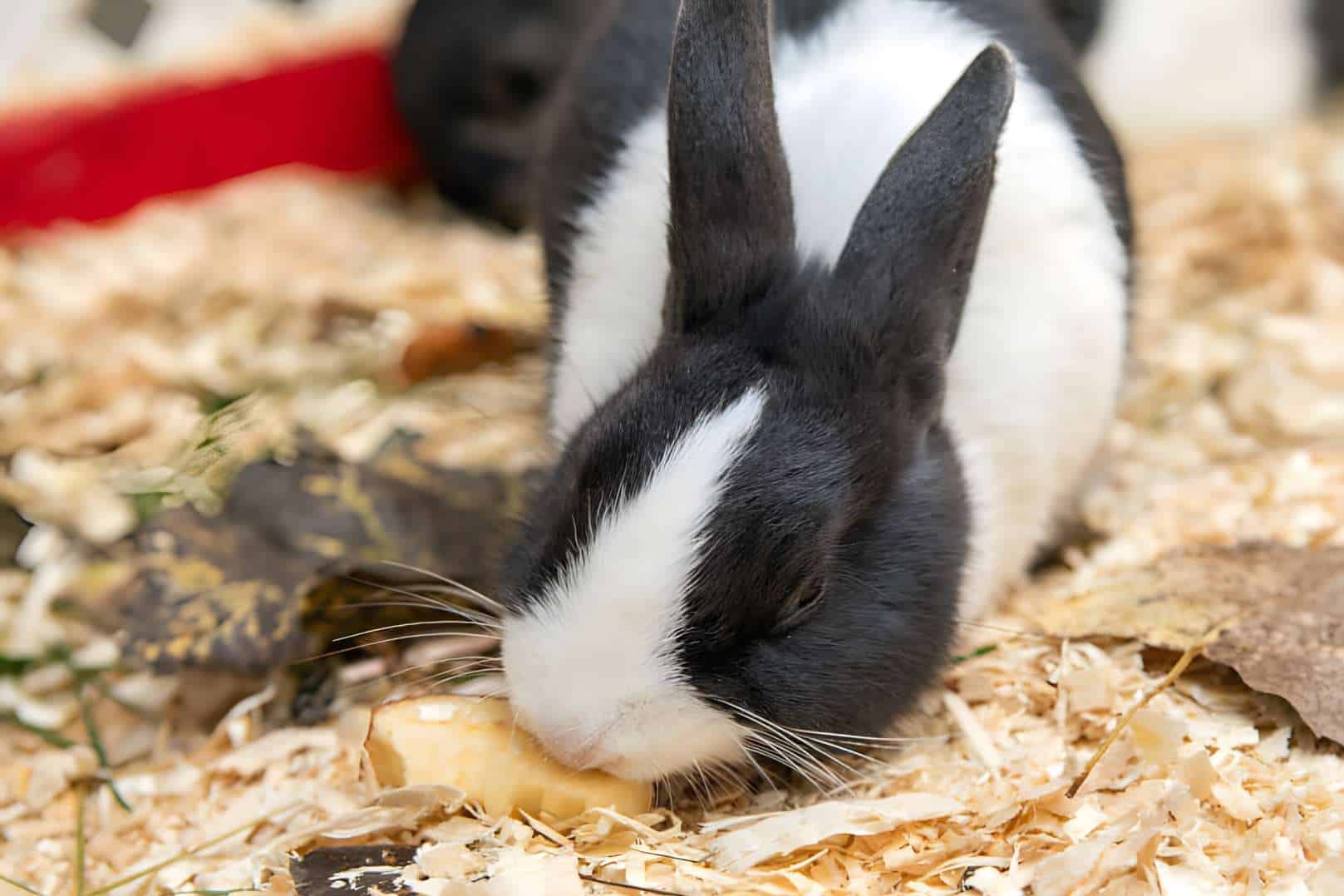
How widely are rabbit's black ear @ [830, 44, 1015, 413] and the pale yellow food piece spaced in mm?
715

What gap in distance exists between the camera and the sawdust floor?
1.94m

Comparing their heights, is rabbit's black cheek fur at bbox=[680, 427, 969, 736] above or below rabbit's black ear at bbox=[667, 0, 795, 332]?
below

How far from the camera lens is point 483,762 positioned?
2.04 metres

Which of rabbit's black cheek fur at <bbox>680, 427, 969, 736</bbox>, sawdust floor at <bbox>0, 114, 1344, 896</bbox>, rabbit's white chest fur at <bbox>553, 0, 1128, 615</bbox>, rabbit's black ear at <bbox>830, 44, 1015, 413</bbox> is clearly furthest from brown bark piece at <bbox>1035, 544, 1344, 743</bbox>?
rabbit's black ear at <bbox>830, 44, 1015, 413</bbox>

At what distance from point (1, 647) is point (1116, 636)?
2009mm

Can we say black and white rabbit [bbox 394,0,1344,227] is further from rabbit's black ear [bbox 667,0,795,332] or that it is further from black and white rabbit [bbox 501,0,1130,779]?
rabbit's black ear [bbox 667,0,795,332]

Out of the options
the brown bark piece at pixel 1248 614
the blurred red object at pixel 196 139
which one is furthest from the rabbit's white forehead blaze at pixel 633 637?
the blurred red object at pixel 196 139

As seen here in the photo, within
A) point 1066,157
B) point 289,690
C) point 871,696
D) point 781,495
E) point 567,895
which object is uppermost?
point 1066,157

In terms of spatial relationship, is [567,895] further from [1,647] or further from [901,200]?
[1,647]

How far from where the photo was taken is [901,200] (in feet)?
6.63

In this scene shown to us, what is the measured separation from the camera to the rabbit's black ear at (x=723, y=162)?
2.06 meters

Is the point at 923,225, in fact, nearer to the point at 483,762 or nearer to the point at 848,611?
the point at 848,611

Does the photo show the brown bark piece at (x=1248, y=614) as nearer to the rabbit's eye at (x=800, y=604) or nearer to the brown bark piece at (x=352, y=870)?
the rabbit's eye at (x=800, y=604)

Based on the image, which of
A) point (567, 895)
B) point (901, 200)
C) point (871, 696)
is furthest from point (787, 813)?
point (901, 200)
